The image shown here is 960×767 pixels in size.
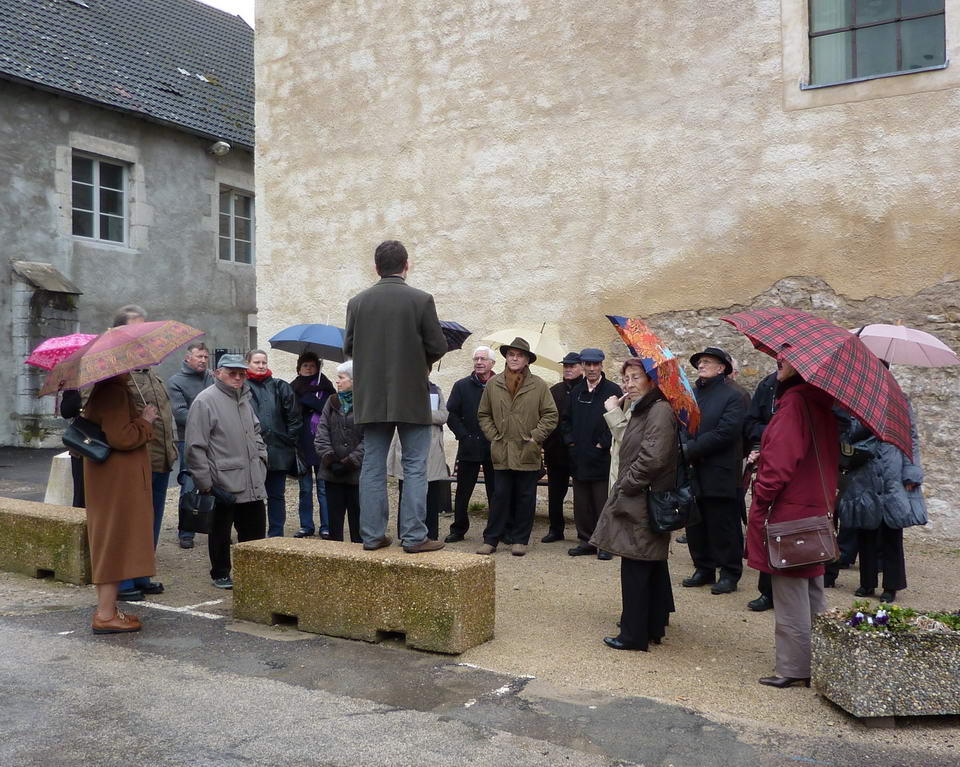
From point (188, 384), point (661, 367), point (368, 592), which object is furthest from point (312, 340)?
point (661, 367)

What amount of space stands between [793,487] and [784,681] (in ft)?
3.17

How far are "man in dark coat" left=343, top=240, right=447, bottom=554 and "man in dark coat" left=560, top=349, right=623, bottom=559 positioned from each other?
291 cm

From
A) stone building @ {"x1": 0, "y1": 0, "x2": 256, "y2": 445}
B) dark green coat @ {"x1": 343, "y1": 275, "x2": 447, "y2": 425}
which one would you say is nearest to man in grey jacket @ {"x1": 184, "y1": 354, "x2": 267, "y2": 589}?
dark green coat @ {"x1": 343, "y1": 275, "x2": 447, "y2": 425}

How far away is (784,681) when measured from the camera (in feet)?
15.7

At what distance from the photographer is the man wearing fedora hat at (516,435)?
8148 millimetres

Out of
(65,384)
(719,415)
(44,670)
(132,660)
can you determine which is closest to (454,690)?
(132,660)

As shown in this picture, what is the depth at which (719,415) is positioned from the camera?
22.7 ft

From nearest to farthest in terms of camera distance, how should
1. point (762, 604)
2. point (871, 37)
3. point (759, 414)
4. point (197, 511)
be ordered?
point (762, 604) → point (197, 511) → point (759, 414) → point (871, 37)

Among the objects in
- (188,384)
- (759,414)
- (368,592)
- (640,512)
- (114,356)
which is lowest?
(368,592)

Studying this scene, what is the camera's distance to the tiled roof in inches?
666

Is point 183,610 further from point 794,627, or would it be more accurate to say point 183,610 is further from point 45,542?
point 794,627

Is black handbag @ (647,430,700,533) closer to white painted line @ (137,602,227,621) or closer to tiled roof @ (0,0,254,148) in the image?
white painted line @ (137,602,227,621)

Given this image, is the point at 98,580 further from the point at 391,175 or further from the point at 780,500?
the point at 391,175

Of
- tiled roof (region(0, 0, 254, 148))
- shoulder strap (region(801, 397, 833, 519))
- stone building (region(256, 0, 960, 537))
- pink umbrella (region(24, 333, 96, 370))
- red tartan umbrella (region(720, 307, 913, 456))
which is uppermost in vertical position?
tiled roof (region(0, 0, 254, 148))
